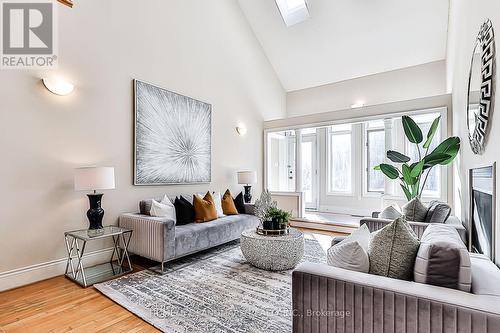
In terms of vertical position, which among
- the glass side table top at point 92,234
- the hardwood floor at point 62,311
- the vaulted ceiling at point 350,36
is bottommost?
the hardwood floor at point 62,311

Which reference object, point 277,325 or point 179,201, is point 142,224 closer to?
point 179,201

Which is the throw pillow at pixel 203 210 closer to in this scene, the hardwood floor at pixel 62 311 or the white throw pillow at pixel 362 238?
the hardwood floor at pixel 62 311

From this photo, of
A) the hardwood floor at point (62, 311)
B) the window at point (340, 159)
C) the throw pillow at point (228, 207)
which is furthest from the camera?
the window at point (340, 159)

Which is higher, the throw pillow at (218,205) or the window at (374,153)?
the window at (374,153)

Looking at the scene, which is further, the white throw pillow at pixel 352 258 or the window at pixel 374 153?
the window at pixel 374 153

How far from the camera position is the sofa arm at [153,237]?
9.84 feet

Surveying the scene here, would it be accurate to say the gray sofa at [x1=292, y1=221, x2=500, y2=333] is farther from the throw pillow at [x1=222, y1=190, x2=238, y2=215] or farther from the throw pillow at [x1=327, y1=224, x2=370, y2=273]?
the throw pillow at [x1=222, y1=190, x2=238, y2=215]

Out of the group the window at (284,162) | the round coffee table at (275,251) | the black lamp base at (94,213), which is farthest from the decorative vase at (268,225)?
the window at (284,162)

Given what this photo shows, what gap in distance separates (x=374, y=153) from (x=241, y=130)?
3512mm

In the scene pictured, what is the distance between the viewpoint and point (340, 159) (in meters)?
7.37

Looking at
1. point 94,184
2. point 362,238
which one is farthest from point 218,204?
point 362,238

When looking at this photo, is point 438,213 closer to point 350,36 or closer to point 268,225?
point 268,225

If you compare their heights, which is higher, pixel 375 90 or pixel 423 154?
pixel 375 90

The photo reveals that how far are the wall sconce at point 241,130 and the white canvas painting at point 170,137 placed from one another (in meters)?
0.85
